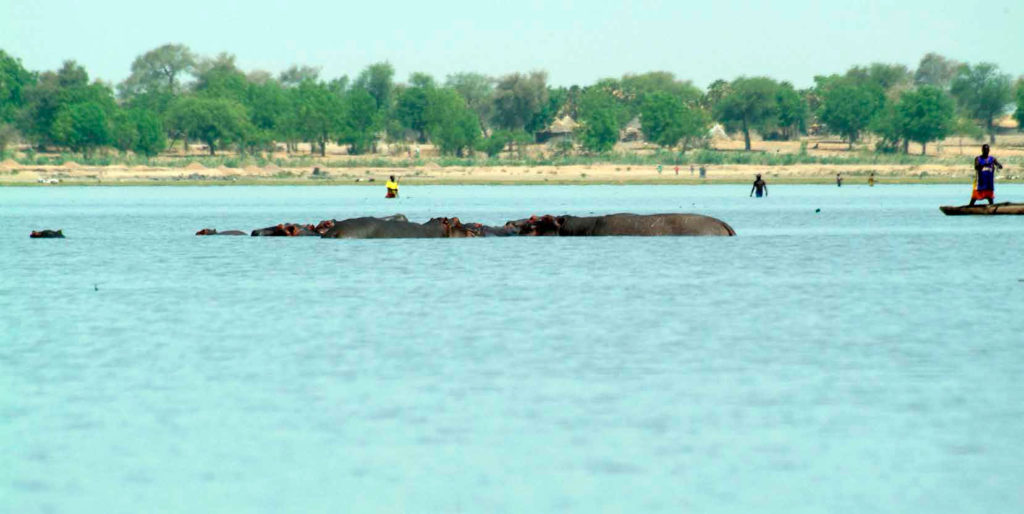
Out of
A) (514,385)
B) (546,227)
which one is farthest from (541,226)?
(514,385)

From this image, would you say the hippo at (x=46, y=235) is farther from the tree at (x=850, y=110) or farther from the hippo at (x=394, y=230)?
the tree at (x=850, y=110)

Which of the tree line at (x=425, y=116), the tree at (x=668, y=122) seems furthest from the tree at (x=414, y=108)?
the tree at (x=668, y=122)

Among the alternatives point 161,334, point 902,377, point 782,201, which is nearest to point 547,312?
point 161,334

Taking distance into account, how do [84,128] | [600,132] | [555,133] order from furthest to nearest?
1. [555,133]
2. [600,132]
3. [84,128]

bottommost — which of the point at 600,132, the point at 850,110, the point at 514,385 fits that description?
the point at 600,132

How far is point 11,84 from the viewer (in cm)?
18638

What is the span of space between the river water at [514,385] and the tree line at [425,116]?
11748 centimetres

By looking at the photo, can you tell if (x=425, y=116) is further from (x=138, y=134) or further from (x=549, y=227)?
(x=549, y=227)

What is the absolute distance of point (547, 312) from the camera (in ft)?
75.8

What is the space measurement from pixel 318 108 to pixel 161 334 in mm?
134435

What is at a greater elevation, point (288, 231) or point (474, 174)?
point (288, 231)

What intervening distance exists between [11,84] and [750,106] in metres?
90.1

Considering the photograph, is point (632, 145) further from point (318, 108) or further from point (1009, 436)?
point (1009, 436)

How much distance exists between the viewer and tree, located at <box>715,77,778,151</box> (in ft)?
573
